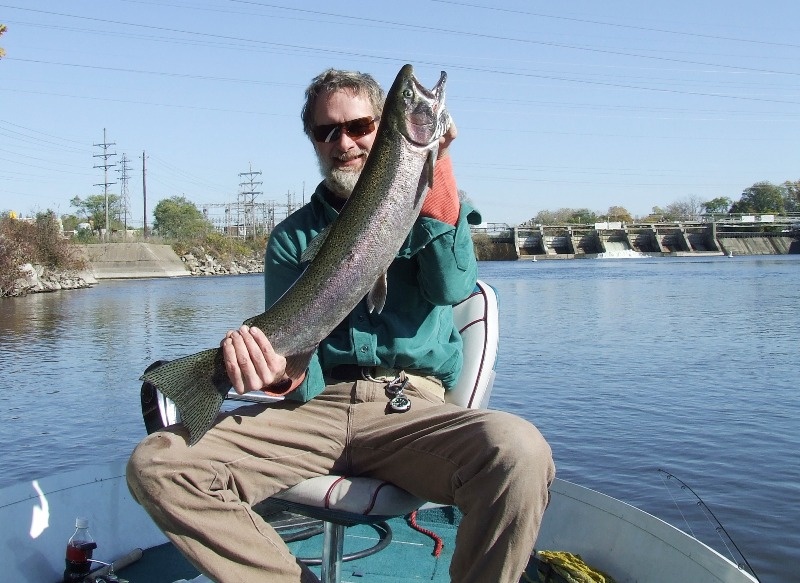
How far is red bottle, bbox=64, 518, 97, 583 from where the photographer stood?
170 inches

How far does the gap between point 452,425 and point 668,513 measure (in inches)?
250

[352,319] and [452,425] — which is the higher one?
[352,319]

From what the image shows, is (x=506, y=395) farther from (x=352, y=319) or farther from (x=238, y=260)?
(x=238, y=260)

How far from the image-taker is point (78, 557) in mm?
4309

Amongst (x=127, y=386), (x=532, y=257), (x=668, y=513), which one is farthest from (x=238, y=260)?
(x=668, y=513)

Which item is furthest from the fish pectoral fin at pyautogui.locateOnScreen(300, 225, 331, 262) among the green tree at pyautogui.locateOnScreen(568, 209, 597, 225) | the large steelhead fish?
the green tree at pyautogui.locateOnScreen(568, 209, 597, 225)

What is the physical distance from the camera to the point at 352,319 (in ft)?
11.9

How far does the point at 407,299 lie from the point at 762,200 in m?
160

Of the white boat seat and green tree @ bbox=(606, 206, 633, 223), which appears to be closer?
the white boat seat

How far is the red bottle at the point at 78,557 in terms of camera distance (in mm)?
4312

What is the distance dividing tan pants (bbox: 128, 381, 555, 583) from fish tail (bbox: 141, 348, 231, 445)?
13 cm

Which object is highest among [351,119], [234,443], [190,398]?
[351,119]

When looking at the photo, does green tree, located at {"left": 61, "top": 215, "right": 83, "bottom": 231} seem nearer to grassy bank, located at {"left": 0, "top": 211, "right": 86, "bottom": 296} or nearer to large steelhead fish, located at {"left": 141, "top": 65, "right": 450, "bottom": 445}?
grassy bank, located at {"left": 0, "top": 211, "right": 86, "bottom": 296}

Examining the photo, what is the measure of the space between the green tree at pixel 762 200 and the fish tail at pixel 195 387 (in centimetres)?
15492
